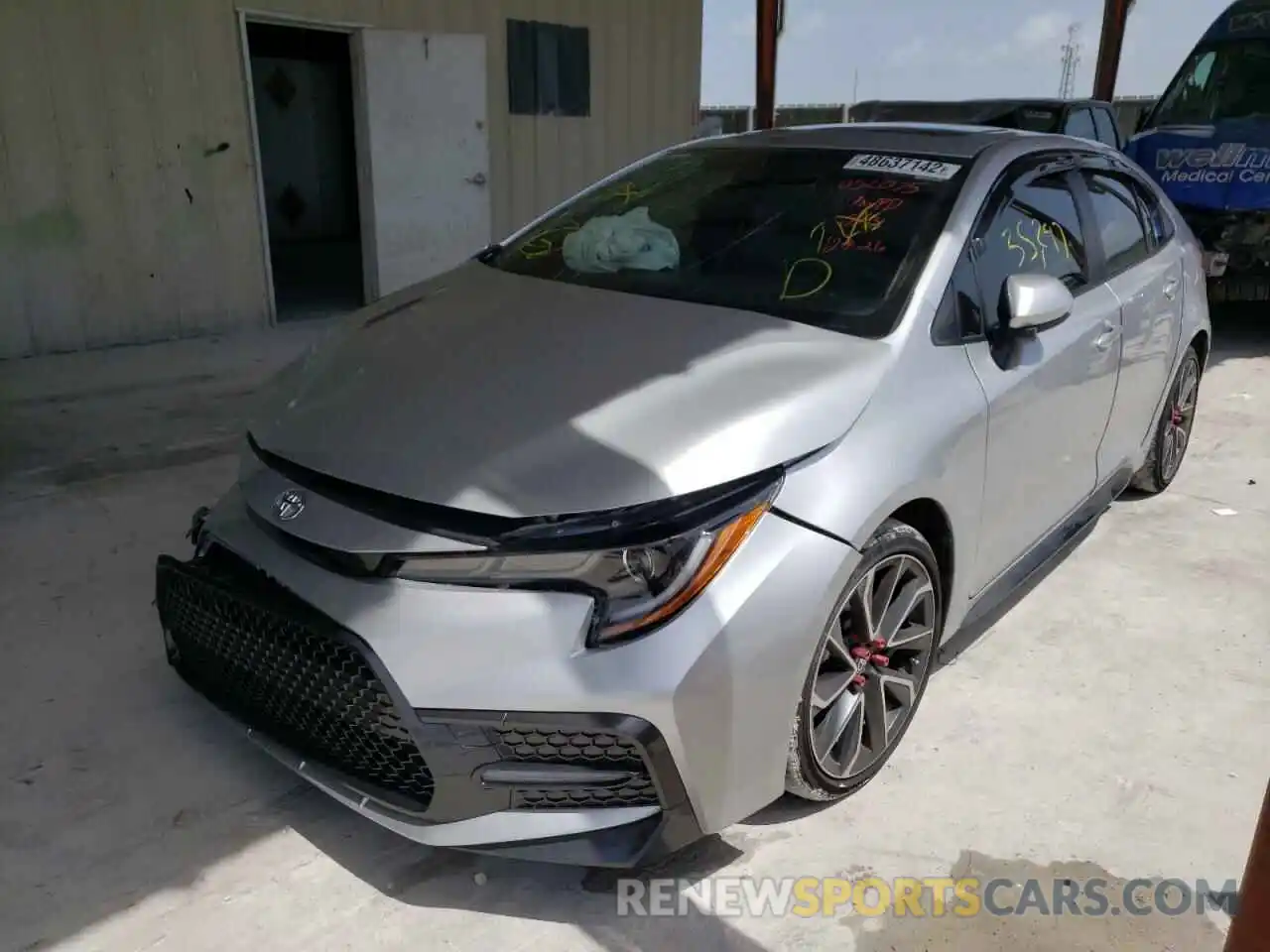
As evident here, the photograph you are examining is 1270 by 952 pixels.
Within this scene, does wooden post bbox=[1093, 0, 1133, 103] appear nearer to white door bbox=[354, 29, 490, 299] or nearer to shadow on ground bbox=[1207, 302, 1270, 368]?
shadow on ground bbox=[1207, 302, 1270, 368]

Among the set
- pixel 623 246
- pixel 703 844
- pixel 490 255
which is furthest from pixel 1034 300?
pixel 490 255

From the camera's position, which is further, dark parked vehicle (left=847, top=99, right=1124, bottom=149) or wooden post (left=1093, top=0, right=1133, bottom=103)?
wooden post (left=1093, top=0, right=1133, bottom=103)

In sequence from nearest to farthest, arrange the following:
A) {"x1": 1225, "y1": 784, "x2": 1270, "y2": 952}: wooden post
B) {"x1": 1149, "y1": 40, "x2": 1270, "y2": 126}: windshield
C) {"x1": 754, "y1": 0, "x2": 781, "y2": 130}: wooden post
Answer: {"x1": 1225, "y1": 784, "x2": 1270, "y2": 952}: wooden post
{"x1": 1149, "y1": 40, "x2": 1270, "y2": 126}: windshield
{"x1": 754, "y1": 0, "x2": 781, "y2": 130}: wooden post

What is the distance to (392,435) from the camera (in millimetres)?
2260

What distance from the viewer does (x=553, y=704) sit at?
193cm

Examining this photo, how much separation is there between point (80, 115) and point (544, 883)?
20.3 ft

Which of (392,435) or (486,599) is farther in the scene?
(392,435)

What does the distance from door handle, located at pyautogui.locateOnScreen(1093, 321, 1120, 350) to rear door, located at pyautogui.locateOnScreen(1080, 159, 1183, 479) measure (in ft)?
0.30

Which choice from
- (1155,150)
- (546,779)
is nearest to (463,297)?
(546,779)

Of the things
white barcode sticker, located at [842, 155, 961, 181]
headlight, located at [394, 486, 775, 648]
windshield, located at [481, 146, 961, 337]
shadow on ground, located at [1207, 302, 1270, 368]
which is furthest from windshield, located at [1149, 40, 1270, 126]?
headlight, located at [394, 486, 775, 648]

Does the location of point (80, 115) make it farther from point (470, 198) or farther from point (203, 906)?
point (203, 906)

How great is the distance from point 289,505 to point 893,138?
2.22 metres

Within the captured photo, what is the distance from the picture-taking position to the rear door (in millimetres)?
3520

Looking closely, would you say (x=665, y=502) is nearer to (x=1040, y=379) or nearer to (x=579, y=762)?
(x=579, y=762)
